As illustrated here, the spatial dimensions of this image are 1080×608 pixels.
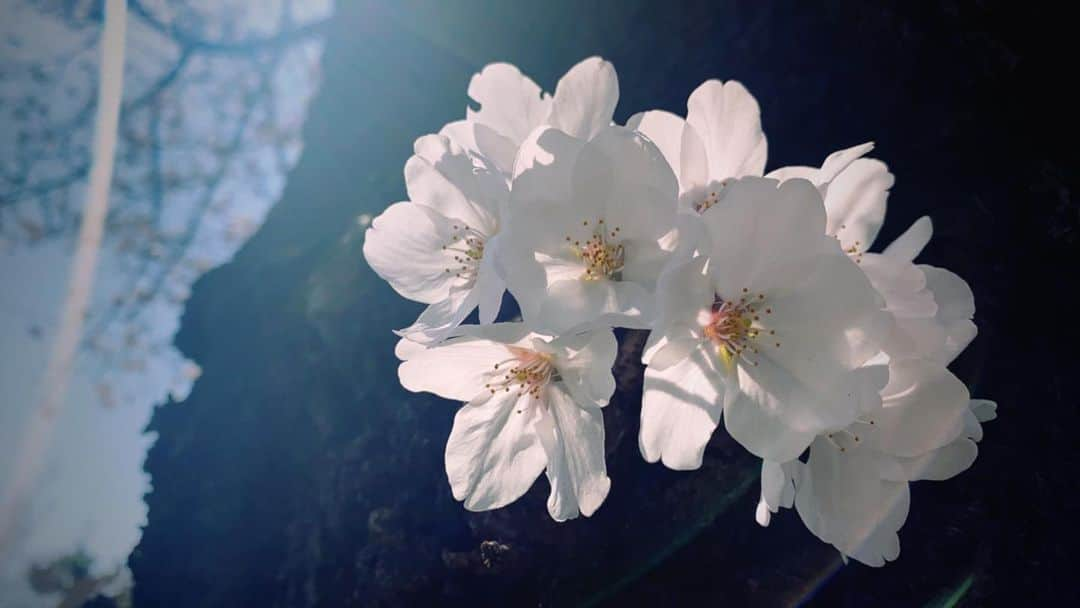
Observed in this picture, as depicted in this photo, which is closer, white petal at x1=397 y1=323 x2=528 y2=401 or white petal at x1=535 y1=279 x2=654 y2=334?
white petal at x1=535 y1=279 x2=654 y2=334

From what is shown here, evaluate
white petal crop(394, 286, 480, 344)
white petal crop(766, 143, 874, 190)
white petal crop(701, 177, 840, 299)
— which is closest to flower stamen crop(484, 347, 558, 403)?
white petal crop(394, 286, 480, 344)

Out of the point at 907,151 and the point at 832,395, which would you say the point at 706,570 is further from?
the point at 907,151

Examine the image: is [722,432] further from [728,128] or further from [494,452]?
[728,128]

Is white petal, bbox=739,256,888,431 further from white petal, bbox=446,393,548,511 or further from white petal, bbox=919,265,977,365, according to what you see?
white petal, bbox=446,393,548,511

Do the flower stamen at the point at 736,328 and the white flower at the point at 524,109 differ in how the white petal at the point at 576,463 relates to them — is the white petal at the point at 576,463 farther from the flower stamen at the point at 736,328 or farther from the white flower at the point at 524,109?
the white flower at the point at 524,109

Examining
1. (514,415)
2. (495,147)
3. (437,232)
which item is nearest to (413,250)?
(437,232)

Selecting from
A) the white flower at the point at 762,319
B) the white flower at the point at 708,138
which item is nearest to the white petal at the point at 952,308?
the white flower at the point at 762,319
